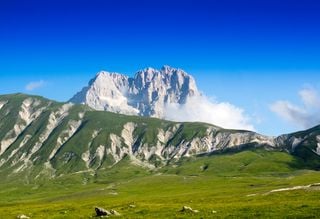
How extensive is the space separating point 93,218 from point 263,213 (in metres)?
24.1

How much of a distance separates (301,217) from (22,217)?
4638 centimetres

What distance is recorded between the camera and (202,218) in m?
53.8

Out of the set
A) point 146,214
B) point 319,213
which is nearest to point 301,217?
point 319,213

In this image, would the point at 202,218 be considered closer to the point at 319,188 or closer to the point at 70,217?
the point at 70,217

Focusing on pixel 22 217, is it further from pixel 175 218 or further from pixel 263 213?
pixel 263 213

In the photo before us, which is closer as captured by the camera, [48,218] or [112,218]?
[112,218]

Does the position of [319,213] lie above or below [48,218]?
above

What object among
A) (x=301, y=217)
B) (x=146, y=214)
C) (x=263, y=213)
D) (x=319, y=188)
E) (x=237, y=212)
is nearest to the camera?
(x=301, y=217)

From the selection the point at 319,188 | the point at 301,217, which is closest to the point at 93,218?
the point at 301,217

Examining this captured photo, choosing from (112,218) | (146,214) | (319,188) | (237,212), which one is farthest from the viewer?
(319,188)

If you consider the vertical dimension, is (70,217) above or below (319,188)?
below

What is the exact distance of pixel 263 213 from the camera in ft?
175

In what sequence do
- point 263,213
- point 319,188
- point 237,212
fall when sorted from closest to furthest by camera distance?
point 263,213 < point 237,212 < point 319,188

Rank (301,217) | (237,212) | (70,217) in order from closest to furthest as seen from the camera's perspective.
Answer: (301,217) → (237,212) → (70,217)
